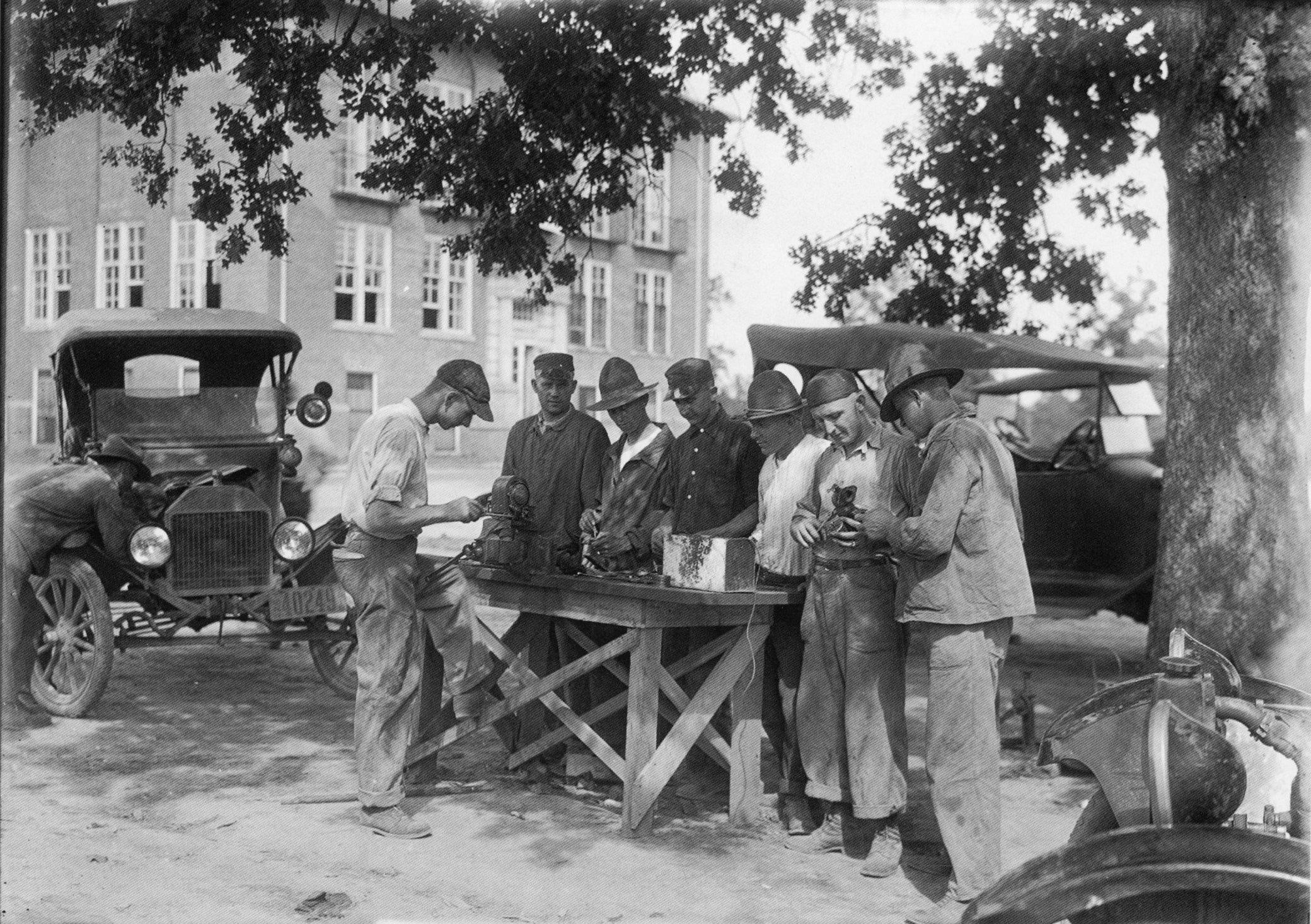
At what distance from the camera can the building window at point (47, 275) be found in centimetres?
2597

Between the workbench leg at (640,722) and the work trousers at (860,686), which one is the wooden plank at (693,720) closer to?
the workbench leg at (640,722)

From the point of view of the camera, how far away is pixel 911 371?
539cm

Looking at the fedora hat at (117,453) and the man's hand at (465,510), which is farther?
the fedora hat at (117,453)

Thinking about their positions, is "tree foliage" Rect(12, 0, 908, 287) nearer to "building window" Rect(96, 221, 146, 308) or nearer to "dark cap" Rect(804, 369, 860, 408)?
"dark cap" Rect(804, 369, 860, 408)

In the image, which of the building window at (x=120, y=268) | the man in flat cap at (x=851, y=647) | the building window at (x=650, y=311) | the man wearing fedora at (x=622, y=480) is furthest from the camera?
the building window at (x=650, y=311)

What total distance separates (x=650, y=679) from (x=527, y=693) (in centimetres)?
69

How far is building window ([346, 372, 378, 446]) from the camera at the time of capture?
29.5 m

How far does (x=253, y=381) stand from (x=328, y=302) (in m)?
18.6

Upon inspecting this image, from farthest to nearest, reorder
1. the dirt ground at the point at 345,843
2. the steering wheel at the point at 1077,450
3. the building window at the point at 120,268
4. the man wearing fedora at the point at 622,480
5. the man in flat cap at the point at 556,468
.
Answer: the building window at the point at 120,268
the steering wheel at the point at 1077,450
the man in flat cap at the point at 556,468
the man wearing fedora at the point at 622,480
the dirt ground at the point at 345,843

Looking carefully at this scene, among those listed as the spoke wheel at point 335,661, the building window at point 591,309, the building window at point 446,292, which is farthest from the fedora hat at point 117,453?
the building window at point 591,309

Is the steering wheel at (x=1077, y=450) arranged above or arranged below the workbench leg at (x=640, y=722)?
above

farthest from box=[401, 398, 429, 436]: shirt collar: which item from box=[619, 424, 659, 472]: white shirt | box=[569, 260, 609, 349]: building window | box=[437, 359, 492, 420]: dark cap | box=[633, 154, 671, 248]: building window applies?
box=[633, 154, 671, 248]: building window

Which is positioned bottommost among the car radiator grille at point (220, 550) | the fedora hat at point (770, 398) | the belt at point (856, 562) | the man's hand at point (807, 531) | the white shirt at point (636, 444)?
the car radiator grille at point (220, 550)

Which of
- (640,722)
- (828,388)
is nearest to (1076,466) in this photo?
(828,388)
